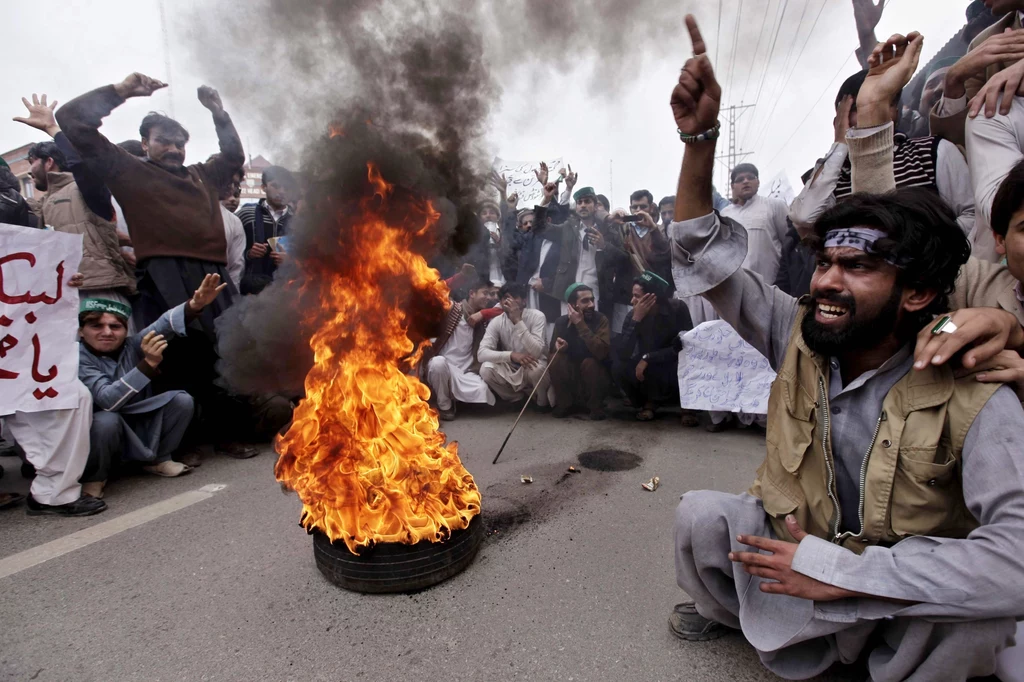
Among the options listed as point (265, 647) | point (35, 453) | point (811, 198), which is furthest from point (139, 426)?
point (811, 198)

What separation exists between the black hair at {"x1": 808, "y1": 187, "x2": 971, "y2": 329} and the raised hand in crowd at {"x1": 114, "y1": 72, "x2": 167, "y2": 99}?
5377 mm

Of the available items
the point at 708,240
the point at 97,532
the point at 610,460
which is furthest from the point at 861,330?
the point at 97,532

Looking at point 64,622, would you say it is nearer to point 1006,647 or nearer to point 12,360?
point 12,360

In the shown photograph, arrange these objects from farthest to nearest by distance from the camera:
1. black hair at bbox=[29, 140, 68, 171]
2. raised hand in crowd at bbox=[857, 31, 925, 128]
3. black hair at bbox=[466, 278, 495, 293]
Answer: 1. black hair at bbox=[466, 278, 495, 293]
2. black hair at bbox=[29, 140, 68, 171]
3. raised hand in crowd at bbox=[857, 31, 925, 128]

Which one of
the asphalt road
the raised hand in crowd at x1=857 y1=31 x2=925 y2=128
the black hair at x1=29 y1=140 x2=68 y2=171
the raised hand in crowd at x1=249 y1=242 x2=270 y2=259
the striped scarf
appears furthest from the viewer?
the raised hand in crowd at x1=249 y1=242 x2=270 y2=259

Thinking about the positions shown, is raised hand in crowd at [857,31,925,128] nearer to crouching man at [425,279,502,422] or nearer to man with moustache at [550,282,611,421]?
man with moustache at [550,282,611,421]

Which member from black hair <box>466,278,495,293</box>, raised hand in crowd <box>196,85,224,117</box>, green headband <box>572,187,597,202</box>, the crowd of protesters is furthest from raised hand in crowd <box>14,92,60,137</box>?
green headband <box>572,187,597,202</box>

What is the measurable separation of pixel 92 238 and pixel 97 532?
118 inches

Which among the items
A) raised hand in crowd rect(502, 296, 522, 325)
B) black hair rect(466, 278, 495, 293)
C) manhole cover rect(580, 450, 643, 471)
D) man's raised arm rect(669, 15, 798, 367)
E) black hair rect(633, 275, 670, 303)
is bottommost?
manhole cover rect(580, 450, 643, 471)

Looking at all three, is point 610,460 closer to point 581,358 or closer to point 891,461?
point 581,358

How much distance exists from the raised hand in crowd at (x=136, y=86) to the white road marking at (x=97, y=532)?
3.36m

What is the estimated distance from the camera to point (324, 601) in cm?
292

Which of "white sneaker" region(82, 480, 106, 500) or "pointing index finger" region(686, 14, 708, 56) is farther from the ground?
"pointing index finger" region(686, 14, 708, 56)

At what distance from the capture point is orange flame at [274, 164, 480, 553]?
3.07 meters
